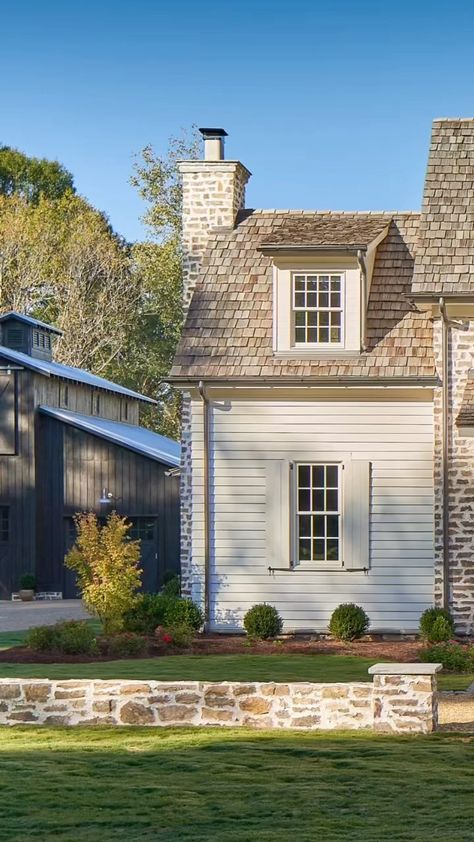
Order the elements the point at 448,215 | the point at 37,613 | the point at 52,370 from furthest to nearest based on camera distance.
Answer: the point at 52,370
the point at 37,613
the point at 448,215

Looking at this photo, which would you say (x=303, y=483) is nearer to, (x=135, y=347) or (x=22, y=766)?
(x=22, y=766)

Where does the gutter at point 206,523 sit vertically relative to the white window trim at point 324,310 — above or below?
below

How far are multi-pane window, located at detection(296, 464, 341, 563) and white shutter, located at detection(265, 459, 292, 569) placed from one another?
0.22 m

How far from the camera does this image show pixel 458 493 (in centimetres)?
2314

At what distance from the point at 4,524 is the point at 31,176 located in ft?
105

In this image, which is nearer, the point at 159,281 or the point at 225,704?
the point at 225,704

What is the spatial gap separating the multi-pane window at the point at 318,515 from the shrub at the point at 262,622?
3.34 feet

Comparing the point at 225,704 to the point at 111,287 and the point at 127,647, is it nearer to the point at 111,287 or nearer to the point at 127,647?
the point at 127,647

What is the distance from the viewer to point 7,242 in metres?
53.5

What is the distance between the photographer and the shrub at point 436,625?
875 inches

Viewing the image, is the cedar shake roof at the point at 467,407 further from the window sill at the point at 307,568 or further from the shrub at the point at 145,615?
the shrub at the point at 145,615

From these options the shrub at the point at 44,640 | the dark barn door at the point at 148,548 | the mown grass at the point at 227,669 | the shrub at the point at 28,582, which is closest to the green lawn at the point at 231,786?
the mown grass at the point at 227,669

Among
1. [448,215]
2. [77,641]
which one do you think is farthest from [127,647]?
[448,215]

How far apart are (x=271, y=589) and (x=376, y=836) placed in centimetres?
1320
